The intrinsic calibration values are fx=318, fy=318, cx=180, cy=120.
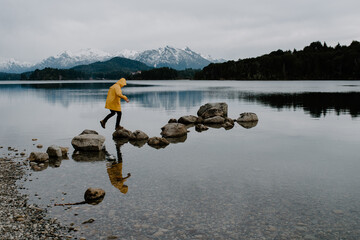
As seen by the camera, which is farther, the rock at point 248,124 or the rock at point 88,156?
the rock at point 248,124

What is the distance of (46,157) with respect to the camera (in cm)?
1655

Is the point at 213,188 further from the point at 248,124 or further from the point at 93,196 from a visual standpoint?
the point at 248,124

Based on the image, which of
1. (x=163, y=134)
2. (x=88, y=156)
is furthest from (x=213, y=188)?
(x=163, y=134)

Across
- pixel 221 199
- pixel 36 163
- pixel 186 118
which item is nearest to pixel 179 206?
pixel 221 199

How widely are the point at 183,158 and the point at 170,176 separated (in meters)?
3.36

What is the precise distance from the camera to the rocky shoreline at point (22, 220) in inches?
335

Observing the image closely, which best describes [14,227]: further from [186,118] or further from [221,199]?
[186,118]

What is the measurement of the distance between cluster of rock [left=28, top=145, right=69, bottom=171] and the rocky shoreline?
273 centimetres

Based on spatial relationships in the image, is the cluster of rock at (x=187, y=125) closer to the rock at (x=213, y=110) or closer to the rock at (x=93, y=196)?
the rock at (x=213, y=110)

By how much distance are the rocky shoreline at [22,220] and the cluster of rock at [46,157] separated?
2.73m

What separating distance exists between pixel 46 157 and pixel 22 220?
7.63 m

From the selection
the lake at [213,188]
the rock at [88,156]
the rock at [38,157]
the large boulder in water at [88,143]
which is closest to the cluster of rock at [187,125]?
the lake at [213,188]

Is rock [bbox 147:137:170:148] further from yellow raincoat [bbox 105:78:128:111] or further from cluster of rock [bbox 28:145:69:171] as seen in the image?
cluster of rock [bbox 28:145:69:171]

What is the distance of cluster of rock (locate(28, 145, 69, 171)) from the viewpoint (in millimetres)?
15570
